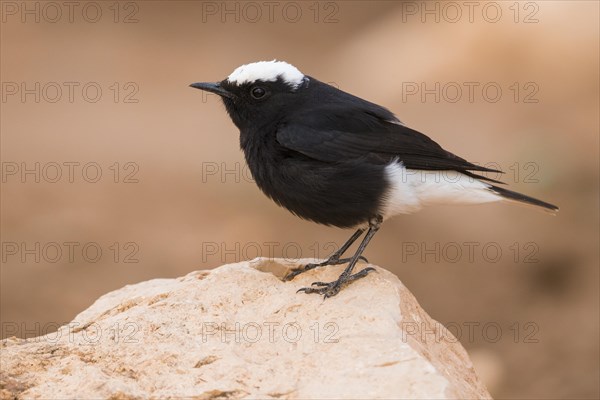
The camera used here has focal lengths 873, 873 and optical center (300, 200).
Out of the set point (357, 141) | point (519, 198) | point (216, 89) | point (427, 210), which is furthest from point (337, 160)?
point (427, 210)

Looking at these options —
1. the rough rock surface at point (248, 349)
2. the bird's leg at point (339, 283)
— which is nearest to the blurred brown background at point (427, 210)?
the bird's leg at point (339, 283)

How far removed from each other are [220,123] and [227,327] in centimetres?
1090

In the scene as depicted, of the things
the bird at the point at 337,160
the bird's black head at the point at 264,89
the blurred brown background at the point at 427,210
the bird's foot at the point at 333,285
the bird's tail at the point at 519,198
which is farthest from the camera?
the blurred brown background at the point at 427,210

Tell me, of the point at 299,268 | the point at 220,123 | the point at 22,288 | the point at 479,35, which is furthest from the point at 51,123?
the point at 299,268

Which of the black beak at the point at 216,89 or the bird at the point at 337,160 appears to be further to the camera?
the black beak at the point at 216,89

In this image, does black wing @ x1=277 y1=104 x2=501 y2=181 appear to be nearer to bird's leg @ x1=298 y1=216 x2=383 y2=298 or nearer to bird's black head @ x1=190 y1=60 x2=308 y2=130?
bird's black head @ x1=190 y1=60 x2=308 y2=130

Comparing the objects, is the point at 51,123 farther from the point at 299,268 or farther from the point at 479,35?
the point at 299,268

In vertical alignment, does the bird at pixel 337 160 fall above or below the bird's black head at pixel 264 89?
below

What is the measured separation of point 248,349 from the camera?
179 inches

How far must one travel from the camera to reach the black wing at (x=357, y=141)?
581cm

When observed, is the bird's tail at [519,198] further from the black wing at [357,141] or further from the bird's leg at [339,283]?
the bird's leg at [339,283]

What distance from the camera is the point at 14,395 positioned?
14.0 feet

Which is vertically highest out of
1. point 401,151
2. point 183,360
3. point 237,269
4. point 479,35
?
point 479,35

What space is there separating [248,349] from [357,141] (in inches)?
75.3
